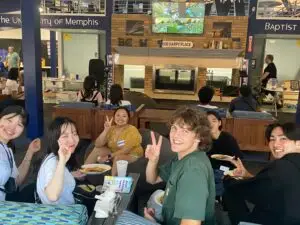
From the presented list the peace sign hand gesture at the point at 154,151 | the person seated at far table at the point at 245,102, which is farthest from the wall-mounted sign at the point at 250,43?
the peace sign hand gesture at the point at 154,151

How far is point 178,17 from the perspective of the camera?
9.79 meters

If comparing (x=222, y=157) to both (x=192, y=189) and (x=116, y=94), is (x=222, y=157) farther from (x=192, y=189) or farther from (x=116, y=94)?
(x=116, y=94)

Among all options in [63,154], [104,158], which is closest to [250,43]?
[104,158]

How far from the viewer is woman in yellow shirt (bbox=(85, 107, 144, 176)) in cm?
373

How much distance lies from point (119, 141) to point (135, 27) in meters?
6.95

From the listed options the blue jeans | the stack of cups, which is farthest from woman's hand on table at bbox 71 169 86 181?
the blue jeans

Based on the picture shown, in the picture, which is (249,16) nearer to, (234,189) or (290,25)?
(290,25)

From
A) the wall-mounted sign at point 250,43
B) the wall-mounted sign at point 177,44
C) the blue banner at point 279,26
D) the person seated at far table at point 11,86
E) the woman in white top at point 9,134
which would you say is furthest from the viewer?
the wall-mounted sign at point 177,44

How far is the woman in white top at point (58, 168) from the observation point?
1897mm

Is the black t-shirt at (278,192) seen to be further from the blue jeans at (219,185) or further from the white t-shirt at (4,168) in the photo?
the white t-shirt at (4,168)

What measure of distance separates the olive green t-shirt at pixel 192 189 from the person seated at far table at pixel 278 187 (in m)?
0.57

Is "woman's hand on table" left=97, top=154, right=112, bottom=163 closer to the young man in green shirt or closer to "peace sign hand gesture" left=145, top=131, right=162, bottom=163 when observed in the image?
"peace sign hand gesture" left=145, top=131, right=162, bottom=163

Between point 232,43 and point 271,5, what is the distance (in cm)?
142

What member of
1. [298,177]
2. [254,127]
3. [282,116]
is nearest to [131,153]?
[298,177]
